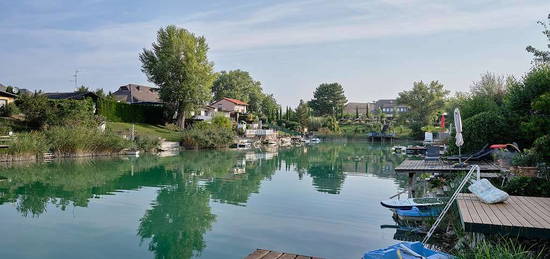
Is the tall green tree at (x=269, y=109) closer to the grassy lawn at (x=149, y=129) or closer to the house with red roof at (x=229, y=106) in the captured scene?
the house with red roof at (x=229, y=106)

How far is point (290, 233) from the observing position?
9992 mm

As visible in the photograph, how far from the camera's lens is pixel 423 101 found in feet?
231

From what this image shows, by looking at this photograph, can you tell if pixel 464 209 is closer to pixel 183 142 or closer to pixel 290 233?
pixel 290 233

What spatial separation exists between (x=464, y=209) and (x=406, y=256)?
1550 millimetres

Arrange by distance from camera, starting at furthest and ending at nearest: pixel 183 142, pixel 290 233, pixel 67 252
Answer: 1. pixel 183 142
2. pixel 290 233
3. pixel 67 252

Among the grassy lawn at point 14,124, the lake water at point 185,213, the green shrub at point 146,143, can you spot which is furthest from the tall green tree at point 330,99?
the lake water at point 185,213

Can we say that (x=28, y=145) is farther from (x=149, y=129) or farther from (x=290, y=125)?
(x=290, y=125)

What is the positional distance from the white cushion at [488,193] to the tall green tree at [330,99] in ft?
285

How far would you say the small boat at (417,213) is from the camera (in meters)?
9.84

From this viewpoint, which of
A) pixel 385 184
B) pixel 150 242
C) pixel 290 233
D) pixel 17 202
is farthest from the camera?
pixel 385 184

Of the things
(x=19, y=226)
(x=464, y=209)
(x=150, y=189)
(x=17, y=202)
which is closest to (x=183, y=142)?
(x=150, y=189)

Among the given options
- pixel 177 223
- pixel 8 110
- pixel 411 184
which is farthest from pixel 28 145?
pixel 411 184

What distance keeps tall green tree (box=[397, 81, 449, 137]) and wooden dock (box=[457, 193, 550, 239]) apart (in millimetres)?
63191

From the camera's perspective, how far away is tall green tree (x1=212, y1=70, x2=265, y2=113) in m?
80.1
